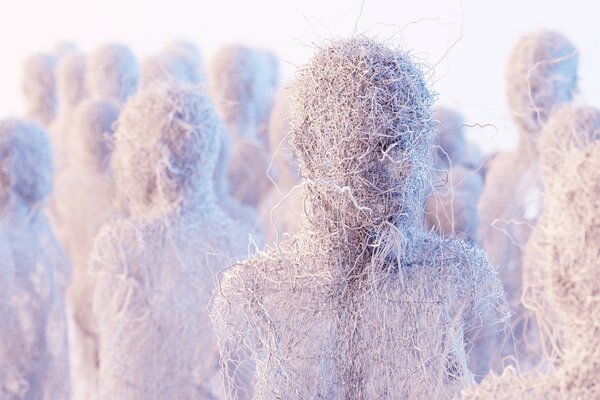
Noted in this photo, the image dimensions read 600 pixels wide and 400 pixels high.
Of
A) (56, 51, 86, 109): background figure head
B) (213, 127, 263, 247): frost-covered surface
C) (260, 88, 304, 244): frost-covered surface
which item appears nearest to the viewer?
(213, 127, 263, 247): frost-covered surface

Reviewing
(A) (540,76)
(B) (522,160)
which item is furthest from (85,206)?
(A) (540,76)

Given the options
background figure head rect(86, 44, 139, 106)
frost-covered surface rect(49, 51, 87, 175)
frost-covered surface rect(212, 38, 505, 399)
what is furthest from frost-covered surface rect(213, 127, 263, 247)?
frost-covered surface rect(49, 51, 87, 175)

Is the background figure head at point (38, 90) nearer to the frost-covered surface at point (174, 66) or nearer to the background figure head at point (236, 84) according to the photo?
the frost-covered surface at point (174, 66)

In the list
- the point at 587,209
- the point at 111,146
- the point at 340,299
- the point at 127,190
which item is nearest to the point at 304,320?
the point at 340,299

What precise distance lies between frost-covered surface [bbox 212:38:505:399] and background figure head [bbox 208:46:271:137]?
2.15 m

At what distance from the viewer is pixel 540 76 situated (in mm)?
2445

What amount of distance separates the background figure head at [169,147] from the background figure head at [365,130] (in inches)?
29.5

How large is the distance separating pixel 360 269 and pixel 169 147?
0.82 meters

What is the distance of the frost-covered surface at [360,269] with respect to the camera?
1.24 m

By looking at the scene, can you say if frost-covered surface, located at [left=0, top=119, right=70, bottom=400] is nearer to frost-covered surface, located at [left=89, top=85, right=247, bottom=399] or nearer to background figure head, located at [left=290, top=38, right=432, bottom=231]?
frost-covered surface, located at [left=89, top=85, right=247, bottom=399]

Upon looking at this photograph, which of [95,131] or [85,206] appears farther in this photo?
[85,206]

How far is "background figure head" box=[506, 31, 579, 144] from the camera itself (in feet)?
8.02

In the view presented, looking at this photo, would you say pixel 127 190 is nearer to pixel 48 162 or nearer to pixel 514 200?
pixel 48 162

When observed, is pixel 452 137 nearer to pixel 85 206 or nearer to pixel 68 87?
pixel 85 206
